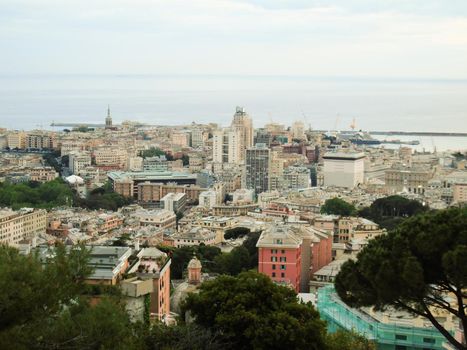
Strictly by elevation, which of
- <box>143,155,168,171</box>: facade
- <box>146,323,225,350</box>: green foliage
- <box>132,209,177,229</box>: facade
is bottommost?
<box>132,209,177,229</box>: facade

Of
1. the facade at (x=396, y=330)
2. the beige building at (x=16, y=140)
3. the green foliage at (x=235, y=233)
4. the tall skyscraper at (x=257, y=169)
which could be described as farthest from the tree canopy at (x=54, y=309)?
the beige building at (x=16, y=140)

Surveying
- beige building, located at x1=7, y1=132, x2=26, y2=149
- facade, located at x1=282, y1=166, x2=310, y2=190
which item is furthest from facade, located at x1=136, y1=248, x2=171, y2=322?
beige building, located at x1=7, y1=132, x2=26, y2=149

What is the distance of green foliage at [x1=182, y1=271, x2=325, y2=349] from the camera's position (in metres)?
6.18

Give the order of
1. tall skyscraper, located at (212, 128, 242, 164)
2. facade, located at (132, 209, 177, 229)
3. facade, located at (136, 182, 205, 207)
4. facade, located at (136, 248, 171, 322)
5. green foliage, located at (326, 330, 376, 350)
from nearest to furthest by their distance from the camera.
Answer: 1. green foliage, located at (326, 330, 376, 350)
2. facade, located at (136, 248, 171, 322)
3. facade, located at (132, 209, 177, 229)
4. facade, located at (136, 182, 205, 207)
5. tall skyscraper, located at (212, 128, 242, 164)

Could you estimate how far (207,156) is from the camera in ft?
129

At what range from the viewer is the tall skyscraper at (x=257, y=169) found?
98.5 feet

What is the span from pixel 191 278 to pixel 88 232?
861 cm

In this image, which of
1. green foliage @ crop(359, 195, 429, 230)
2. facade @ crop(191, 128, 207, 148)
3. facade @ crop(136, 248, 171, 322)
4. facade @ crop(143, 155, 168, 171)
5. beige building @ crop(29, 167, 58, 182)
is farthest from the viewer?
facade @ crop(191, 128, 207, 148)

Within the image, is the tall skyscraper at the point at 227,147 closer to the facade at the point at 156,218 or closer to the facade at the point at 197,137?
the facade at the point at 197,137

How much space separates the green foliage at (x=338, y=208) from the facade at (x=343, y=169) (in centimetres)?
899

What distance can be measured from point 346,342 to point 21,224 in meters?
14.1

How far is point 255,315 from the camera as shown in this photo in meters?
6.30

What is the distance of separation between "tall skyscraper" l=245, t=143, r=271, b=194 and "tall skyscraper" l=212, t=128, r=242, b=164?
16.2 ft

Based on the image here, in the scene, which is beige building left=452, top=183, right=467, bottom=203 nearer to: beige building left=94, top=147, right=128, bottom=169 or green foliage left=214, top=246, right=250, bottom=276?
green foliage left=214, top=246, right=250, bottom=276
